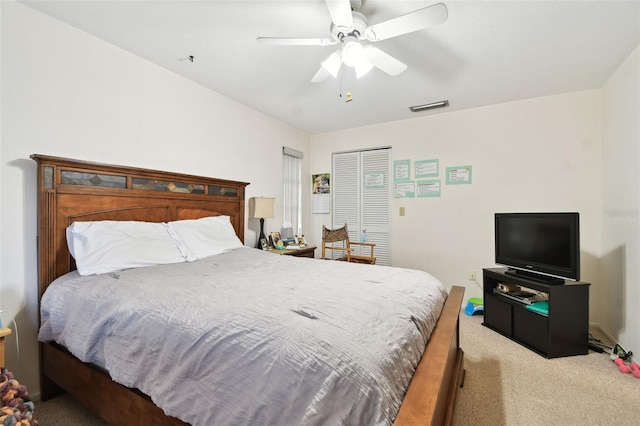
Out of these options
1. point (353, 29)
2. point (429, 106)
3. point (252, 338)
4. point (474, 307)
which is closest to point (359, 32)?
point (353, 29)

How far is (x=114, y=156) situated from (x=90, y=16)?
964 millimetres

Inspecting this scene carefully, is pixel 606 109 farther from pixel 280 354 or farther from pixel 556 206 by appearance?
pixel 280 354

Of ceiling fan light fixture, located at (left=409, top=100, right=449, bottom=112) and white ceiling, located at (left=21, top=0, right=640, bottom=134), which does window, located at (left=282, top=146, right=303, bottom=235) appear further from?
ceiling fan light fixture, located at (left=409, top=100, right=449, bottom=112)

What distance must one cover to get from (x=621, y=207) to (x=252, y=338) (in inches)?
132

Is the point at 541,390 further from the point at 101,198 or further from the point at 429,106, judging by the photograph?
the point at 101,198

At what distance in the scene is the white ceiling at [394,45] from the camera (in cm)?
185

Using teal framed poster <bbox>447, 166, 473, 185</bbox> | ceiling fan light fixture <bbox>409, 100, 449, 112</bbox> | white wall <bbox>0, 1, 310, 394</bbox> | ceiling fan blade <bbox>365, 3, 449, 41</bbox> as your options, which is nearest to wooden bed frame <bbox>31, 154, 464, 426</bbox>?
white wall <bbox>0, 1, 310, 394</bbox>

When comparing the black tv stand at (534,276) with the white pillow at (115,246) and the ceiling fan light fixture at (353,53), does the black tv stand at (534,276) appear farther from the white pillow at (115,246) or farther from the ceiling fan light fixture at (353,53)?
the white pillow at (115,246)

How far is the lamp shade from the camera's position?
3.45m

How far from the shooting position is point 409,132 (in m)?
3.99

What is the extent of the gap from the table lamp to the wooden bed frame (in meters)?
0.52

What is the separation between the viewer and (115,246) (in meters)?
1.90

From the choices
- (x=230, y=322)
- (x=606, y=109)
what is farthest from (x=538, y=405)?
(x=606, y=109)

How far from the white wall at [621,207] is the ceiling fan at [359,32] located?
79.0 inches
